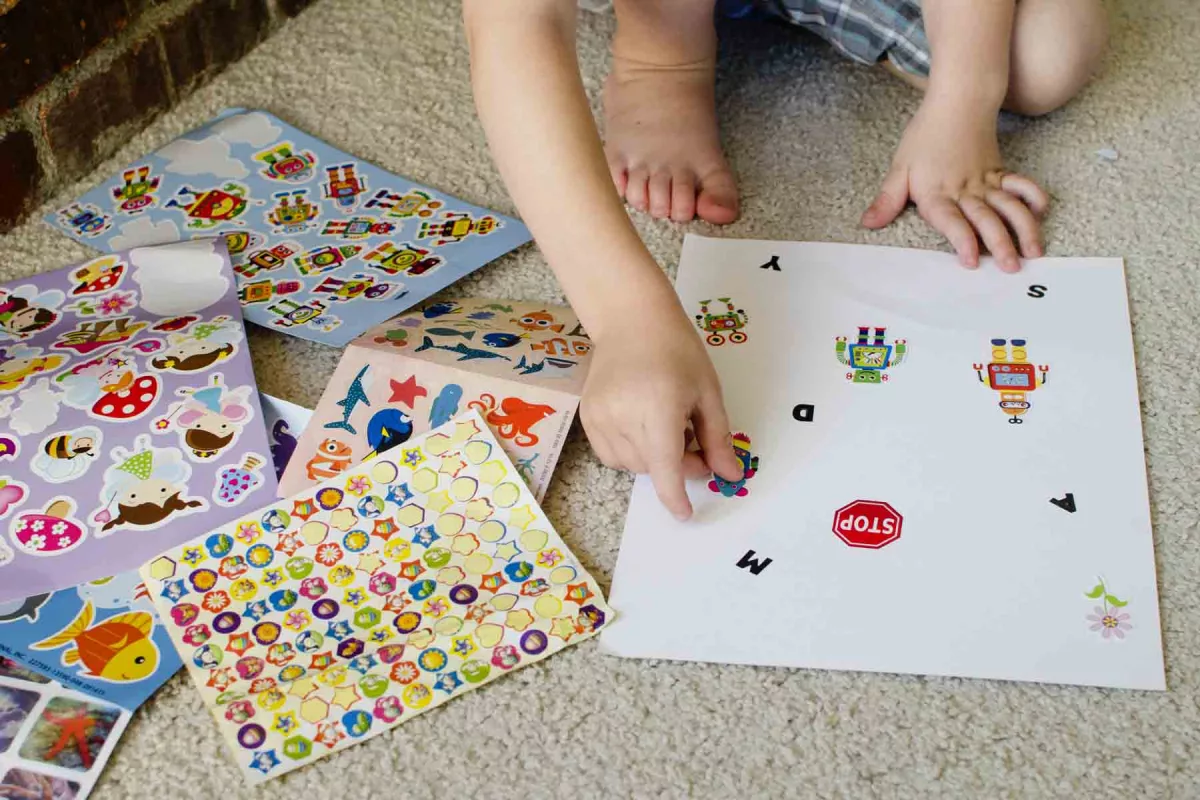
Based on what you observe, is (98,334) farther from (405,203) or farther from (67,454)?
(405,203)

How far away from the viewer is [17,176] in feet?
3.27

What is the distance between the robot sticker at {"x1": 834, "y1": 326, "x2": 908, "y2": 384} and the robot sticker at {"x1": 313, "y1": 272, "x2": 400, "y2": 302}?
32 centimetres

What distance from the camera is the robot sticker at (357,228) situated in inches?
38.2

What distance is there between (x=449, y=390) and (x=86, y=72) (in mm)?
453

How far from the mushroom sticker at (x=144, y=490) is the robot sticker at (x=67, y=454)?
0.01 m

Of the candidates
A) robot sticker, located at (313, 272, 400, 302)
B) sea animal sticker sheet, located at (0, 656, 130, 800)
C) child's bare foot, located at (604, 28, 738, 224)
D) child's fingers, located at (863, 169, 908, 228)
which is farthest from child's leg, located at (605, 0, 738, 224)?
A: sea animal sticker sheet, located at (0, 656, 130, 800)

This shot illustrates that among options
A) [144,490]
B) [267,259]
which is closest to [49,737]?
[144,490]

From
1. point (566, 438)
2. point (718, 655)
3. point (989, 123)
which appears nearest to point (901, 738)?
point (718, 655)

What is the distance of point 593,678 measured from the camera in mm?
708

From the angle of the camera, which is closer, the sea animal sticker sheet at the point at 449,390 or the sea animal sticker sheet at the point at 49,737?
the sea animal sticker sheet at the point at 49,737

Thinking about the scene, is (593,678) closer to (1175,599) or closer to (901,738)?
(901,738)

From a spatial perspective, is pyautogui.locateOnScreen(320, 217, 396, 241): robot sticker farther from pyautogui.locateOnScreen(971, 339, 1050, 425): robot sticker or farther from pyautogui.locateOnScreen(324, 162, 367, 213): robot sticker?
pyautogui.locateOnScreen(971, 339, 1050, 425): robot sticker

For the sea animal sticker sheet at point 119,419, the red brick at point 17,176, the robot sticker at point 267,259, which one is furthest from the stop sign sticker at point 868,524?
the red brick at point 17,176

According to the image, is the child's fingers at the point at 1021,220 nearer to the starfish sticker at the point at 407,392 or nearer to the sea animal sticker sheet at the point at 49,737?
the starfish sticker at the point at 407,392
